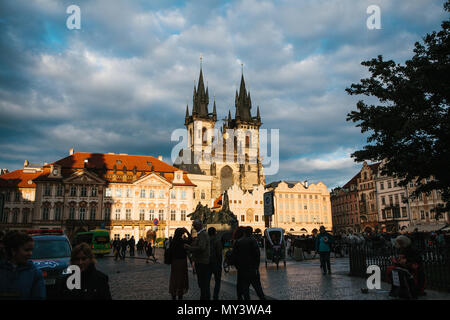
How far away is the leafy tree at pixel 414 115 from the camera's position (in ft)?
44.2

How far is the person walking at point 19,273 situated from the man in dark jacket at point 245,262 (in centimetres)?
466

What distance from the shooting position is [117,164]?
5909 cm

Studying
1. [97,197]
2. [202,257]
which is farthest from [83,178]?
[202,257]

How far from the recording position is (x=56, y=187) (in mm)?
53125

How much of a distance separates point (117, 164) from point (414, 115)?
2037 inches

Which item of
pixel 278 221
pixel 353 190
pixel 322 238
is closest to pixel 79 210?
pixel 278 221

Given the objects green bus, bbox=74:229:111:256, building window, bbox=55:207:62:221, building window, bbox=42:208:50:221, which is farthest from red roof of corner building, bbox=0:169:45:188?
green bus, bbox=74:229:111:256

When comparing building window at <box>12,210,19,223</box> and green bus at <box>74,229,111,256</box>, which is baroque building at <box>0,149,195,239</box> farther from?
green bus at <box>74,229,111,256</box>

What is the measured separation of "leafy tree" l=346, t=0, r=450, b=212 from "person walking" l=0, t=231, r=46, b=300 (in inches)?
511

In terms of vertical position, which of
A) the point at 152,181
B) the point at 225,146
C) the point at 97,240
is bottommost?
the point at 97,240

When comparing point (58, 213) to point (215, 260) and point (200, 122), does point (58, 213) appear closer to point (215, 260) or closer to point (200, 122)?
point (215, 260)

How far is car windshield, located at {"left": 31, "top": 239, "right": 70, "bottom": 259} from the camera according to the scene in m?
10.4
